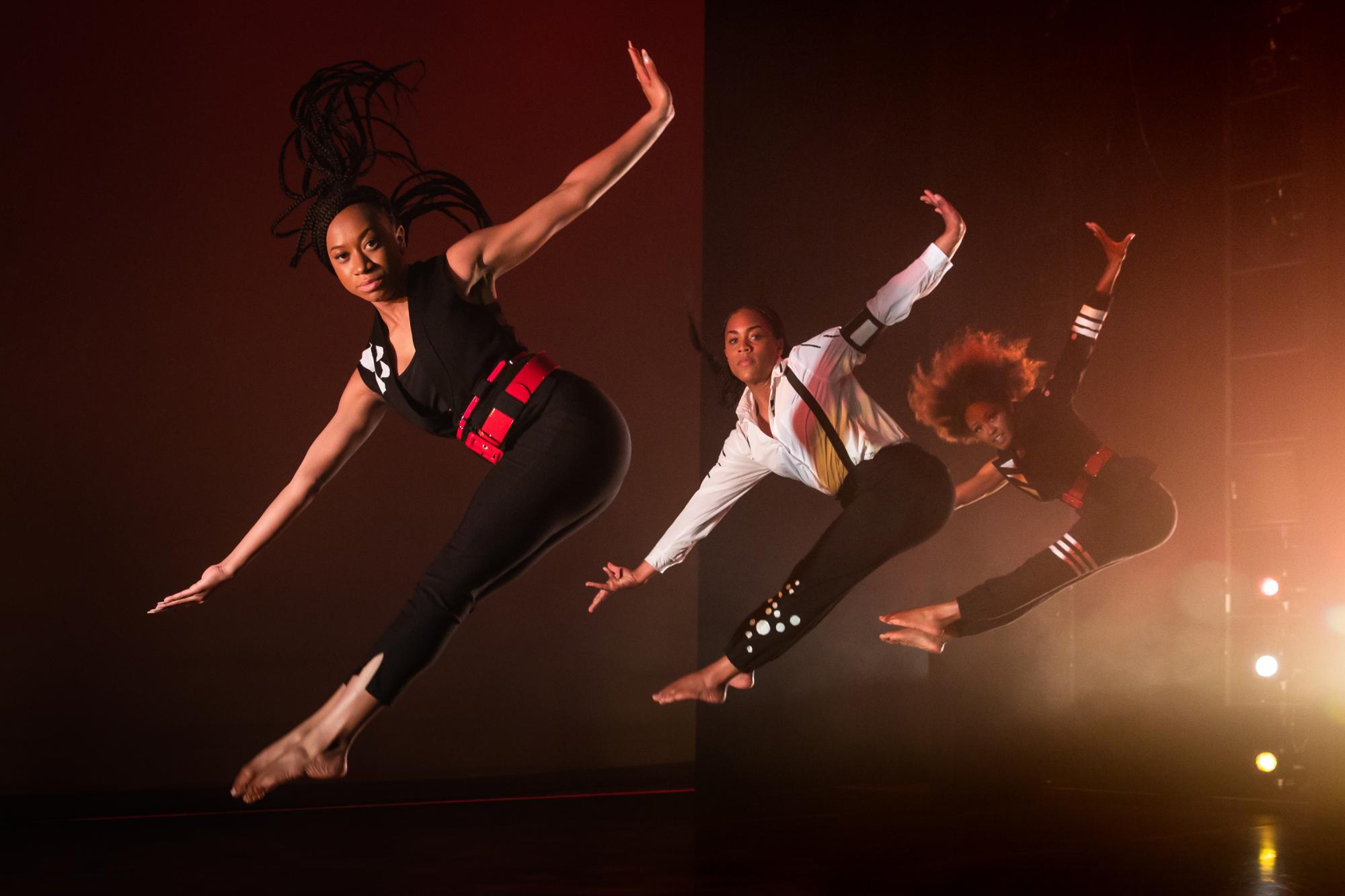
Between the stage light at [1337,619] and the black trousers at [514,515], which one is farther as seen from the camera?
the stage light at [1337,619]

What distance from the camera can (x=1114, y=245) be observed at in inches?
183

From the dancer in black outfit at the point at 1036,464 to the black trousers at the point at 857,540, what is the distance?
15cm

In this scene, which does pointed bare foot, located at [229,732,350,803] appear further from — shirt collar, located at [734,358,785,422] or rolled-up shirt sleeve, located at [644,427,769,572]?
shirt collar, located at [734,358,785,422]

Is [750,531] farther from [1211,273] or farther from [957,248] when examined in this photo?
[1211,273]

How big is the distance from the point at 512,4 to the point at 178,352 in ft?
5.72

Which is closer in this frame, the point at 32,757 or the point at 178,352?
the point at 32,757

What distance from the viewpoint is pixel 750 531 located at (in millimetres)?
4699

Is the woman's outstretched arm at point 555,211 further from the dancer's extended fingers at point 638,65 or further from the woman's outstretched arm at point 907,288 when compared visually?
the woman's outstretched arm at point 907,288

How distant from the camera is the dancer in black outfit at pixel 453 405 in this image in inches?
142

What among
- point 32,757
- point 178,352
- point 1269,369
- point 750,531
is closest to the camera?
point 32,757

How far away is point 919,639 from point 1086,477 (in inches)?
33.4

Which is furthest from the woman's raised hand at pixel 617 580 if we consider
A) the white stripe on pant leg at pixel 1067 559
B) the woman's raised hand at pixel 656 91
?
the woman's raised hand at pixel 656 91

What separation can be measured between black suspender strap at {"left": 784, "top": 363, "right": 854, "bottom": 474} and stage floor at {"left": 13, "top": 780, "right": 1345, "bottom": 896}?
1.22 metres

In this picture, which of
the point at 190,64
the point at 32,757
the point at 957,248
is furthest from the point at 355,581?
the point at 957,248
